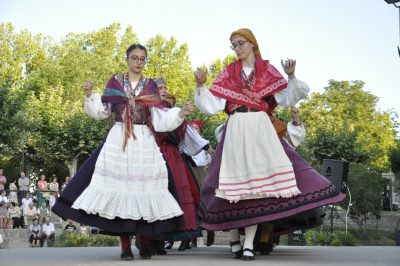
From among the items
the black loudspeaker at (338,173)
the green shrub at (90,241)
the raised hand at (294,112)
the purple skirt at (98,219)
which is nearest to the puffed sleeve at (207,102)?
the purple skirt at (98,219)

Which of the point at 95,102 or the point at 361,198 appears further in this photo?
the point at 361,198

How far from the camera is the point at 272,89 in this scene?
816cm

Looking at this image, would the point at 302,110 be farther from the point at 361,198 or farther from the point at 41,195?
the point at 41,195

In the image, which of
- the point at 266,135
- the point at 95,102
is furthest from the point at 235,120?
the point at 95,102

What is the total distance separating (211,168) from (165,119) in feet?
2.38

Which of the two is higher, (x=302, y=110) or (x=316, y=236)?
(x=302, y=110)

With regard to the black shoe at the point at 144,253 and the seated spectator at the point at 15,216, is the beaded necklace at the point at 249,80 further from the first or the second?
the seated spectator at the point at 15,216

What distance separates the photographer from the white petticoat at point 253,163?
7805 millimetres

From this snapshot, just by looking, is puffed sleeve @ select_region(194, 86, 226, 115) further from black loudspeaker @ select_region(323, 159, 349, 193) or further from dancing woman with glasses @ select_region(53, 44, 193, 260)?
black loudspeaker @ select_region(323, 159, 349, 193)

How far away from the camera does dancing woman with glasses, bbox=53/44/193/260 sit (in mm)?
7883

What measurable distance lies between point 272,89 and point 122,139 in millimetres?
1619

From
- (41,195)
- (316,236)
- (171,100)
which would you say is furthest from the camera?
→ (41,195)

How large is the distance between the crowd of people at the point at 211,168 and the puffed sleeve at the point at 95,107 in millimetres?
10

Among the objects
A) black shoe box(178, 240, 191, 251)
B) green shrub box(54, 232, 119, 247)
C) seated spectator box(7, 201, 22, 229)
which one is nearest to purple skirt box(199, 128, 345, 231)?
black shoe box(178, 240, 191, 251)
